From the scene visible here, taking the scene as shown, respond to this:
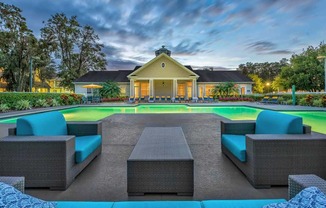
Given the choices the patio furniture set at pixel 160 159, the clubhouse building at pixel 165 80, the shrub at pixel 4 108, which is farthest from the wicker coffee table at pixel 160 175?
the clubhouse building at pixel 165 80

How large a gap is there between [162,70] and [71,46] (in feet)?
52.7

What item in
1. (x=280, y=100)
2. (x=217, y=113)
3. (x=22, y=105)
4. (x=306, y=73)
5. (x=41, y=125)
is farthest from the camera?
(x=306, y=73)

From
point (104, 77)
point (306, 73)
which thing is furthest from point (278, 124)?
point (306, 73)

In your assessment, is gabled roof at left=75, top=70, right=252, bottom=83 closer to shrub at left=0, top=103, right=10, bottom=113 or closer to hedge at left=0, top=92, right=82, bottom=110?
hedge at left=0, top=92, right=82, bottom=110

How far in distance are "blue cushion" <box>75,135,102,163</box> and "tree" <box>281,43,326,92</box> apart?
2992cm

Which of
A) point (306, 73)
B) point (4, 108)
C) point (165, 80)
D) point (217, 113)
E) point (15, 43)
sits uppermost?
point (15, 43)

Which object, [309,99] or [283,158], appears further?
[309,99]

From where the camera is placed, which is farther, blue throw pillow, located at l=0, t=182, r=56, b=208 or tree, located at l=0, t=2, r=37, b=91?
tree, located at l=0, t=2, r=37, b=91

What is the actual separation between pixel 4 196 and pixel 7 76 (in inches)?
1262

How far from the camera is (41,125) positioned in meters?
3.16

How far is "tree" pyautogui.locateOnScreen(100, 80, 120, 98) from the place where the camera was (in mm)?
25703

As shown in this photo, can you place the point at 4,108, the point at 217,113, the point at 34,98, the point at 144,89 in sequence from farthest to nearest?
the point at 144,89
the point at 34,98
the point at 217,113
the point at 4,108

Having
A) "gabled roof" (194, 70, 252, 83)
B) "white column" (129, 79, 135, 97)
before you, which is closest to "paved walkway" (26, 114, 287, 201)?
"white column" (129, 79, 135, 97)

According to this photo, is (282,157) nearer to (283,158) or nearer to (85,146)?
(283,158)
